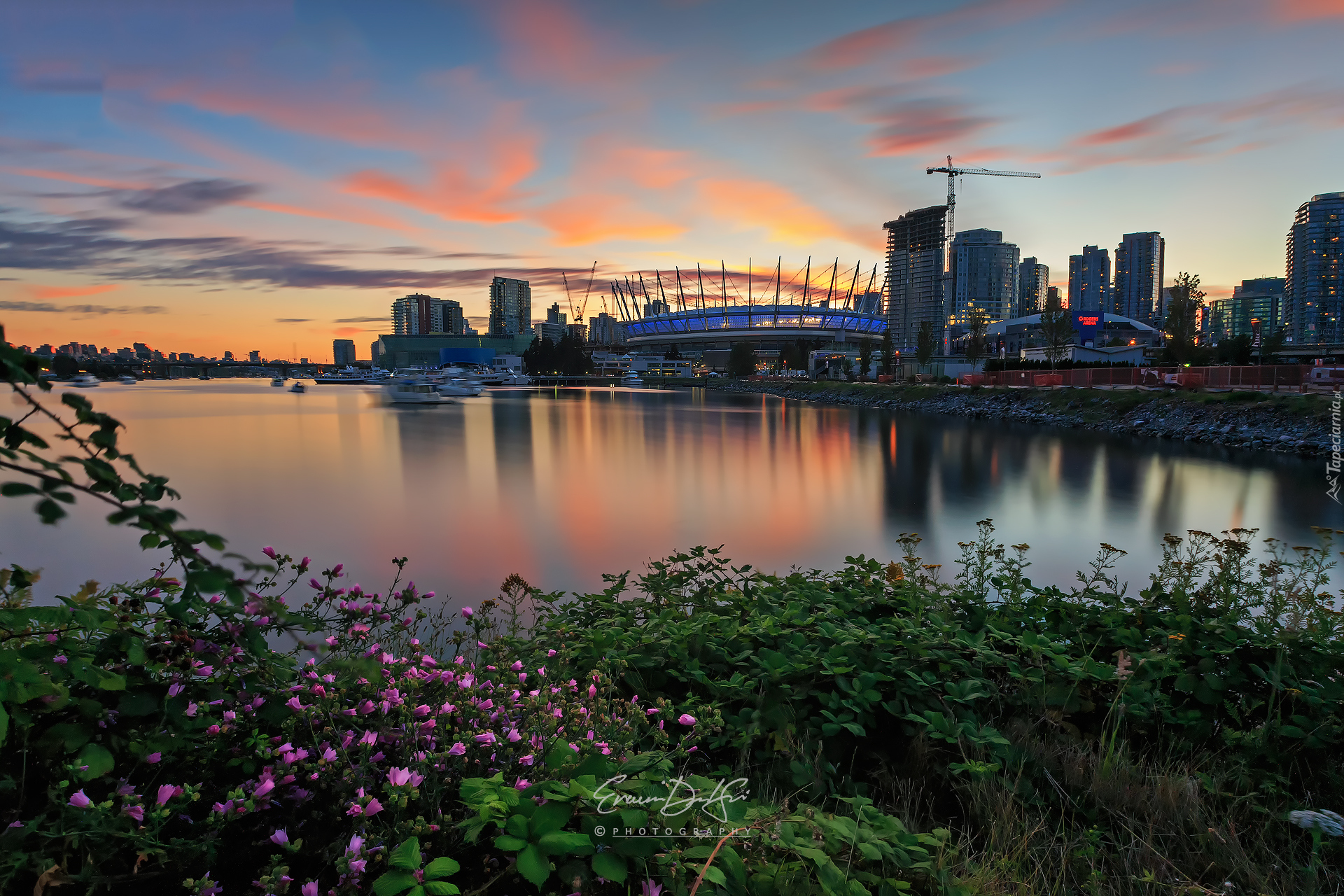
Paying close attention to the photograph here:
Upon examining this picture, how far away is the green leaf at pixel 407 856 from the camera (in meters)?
1.53

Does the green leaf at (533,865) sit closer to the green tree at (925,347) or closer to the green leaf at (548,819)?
the green leaf at (548,819)

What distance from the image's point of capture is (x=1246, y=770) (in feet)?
10.1

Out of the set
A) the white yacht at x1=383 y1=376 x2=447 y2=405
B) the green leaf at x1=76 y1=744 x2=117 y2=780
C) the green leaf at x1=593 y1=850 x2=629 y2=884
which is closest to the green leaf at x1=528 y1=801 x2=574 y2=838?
the green leaf at x1=593 y1=850 x2=629 y2=884

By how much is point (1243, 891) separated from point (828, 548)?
8.15 meters

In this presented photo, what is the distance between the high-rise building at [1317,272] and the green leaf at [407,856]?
184661mm

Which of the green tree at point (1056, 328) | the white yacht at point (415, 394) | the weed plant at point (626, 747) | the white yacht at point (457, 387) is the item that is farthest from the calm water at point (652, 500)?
the white yacht at point (457, 387)

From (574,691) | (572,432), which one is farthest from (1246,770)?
(572,432)

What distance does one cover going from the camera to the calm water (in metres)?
10.1

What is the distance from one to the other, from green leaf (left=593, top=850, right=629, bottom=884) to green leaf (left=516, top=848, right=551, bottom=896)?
12cm

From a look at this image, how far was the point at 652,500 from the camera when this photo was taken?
1484 centimetres

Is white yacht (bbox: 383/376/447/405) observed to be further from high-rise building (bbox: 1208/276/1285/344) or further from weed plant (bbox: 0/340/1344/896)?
high-rise building (bbox: 1208/276/1285/344)

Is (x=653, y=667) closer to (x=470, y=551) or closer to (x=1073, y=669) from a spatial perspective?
(x=1073, y=669)

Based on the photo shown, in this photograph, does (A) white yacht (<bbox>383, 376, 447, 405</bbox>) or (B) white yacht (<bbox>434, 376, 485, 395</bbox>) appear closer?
(A) white yacht (<bbox>383, 376, 447, 405</bbox>)

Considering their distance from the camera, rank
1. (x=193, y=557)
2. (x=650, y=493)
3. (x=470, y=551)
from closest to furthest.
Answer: (x=193, y=557) < (x=470, y=551) < (x=650, y=493)
